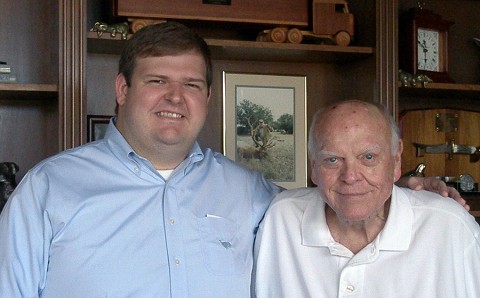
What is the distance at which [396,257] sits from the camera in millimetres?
1915

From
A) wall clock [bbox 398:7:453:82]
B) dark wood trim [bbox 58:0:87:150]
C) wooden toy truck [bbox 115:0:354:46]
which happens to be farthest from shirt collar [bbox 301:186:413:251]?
wall clock [bbox 398:7:453:82]

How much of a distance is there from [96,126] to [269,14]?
0.82 meters

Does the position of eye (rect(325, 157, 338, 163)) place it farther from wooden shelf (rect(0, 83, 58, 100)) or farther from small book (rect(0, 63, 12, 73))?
small book (rect(0, 63, 12, 73))

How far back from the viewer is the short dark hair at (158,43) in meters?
2.16

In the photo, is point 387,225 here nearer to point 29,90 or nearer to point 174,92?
point 174,92

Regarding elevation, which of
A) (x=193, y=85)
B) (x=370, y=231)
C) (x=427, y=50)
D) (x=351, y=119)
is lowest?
(x=370, y=231)

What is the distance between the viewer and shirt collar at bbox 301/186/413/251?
75.7 inches

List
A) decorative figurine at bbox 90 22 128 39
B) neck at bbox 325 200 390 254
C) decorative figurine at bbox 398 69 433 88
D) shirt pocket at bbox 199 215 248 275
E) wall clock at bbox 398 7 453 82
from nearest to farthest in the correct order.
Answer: neck at bbox 325 200 390 254 < shirt pocket at bbox 199 215 248 275 < decorative figurine at bbox 90 22 128 39 < decorative figurine at bbox 398 69 433 88 < wall clock at bbox 398 7 453 82

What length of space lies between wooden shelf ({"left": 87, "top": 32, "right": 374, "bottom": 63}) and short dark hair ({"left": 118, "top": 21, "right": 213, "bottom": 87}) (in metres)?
0.68

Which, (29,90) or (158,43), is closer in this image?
(158,43)

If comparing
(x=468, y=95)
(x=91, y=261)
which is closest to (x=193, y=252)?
(x=91, y=261)

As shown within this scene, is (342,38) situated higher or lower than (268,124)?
higher

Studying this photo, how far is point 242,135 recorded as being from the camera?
326 cm

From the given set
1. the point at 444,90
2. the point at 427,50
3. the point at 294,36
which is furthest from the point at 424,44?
the point at 294,36
